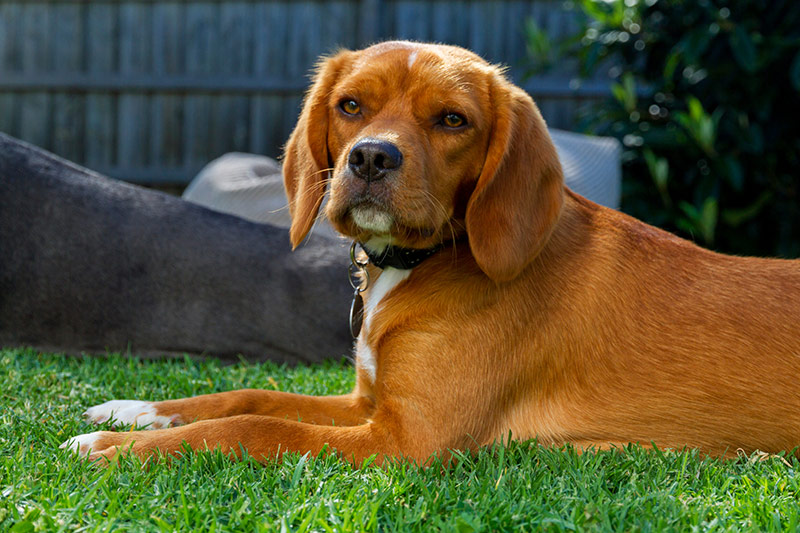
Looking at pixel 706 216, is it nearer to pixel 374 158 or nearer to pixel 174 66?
pixel 374 158

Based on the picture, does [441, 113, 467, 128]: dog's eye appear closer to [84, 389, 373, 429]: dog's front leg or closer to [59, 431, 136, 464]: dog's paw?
[84, 389, 373, 429]: dog's front leg

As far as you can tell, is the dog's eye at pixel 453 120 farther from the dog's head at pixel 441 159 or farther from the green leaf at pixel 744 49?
the green leaf at pixel 744 49

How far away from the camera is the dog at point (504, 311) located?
96.7 inches

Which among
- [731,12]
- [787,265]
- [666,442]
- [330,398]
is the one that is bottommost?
[330,398]

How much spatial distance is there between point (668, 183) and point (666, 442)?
15.9 ft

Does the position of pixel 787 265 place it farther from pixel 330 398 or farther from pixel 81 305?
pixel 81 305

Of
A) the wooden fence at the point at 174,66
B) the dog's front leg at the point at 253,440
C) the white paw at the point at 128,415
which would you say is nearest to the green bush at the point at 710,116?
the wooden fence at the point at 174,66

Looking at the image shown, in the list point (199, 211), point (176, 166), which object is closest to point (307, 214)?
point (199, 211)

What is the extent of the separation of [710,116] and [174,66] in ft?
19.7

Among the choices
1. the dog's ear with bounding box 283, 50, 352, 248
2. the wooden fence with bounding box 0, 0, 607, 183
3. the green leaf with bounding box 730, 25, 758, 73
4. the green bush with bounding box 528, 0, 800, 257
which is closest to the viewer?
the dog's ear with bounding box 283, 50, 352, 248

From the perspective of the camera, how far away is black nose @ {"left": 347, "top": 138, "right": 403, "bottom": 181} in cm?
242

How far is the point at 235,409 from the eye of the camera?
A: 287 cm

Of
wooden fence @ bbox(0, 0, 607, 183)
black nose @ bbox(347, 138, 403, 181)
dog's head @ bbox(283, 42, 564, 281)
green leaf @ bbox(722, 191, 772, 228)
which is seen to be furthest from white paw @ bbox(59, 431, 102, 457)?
wooden fence @ bbox(0, 0, 607, 183)

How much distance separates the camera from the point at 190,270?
4258 mm
